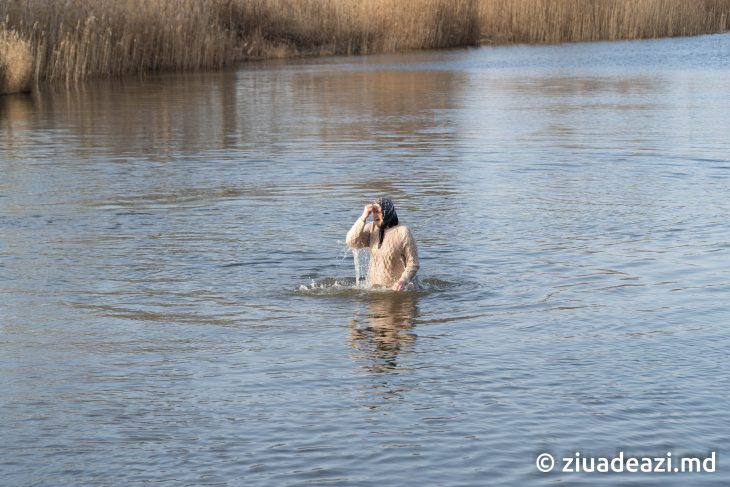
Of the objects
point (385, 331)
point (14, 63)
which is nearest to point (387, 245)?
point (385, 331)

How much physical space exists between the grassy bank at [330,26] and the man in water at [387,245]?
82.8ft

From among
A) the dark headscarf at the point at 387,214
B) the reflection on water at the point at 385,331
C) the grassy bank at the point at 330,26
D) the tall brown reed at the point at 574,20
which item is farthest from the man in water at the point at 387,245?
the tall brown reed at the point at 574,20

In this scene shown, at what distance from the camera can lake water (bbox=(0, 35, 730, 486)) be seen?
6.91 m

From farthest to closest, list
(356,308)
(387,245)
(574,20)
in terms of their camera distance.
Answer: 1. (574,20)
2. (387,245)
3. (356,308)

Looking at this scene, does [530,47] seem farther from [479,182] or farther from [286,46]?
[479,182]

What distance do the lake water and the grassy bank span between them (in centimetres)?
1369

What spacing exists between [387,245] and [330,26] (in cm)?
3688

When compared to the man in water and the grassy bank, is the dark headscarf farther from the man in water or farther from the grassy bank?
the grassy bank

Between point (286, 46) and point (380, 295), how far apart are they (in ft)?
120

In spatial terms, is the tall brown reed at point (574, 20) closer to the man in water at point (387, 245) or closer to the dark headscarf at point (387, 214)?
the man in water at point (387, 245)

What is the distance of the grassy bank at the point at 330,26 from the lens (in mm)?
35906

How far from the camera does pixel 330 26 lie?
1826 inches

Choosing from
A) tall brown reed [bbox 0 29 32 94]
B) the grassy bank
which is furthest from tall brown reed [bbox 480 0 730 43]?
tall brown reed [bbox 0 29 32 94]

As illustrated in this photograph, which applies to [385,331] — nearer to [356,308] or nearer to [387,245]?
[356,308]
